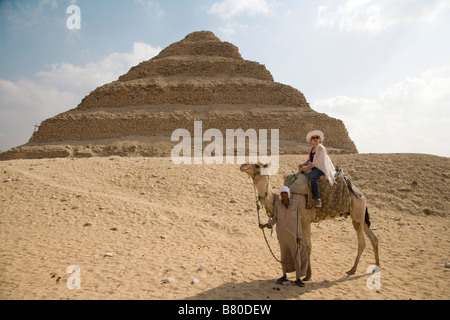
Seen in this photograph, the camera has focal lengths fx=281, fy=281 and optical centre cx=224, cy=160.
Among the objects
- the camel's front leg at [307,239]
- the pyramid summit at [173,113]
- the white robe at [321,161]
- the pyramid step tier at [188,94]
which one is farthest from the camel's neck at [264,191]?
the pyramid step tier at [188,94]

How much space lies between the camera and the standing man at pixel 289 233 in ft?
12.2

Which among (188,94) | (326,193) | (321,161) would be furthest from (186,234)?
(188,94)

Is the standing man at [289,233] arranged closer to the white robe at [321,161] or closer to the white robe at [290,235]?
the white robe at [290,235]

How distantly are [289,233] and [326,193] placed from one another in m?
0.87

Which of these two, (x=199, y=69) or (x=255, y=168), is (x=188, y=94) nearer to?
(x=199, y=69)

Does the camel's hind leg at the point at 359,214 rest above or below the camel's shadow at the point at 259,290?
above

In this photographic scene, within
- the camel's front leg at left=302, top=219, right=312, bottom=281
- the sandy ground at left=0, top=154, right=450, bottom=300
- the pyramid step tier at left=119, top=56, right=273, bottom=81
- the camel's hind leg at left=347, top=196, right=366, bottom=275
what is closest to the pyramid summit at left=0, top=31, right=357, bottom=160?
the pyramid step tier at left=119, top=56, right=273, bottom=81

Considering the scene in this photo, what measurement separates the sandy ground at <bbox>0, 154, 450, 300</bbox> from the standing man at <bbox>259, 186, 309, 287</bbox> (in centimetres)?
27

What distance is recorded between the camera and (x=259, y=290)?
357cm

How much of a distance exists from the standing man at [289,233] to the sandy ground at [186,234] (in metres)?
0.27

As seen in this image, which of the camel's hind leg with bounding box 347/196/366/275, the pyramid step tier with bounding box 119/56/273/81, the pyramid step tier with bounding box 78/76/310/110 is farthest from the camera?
the pyramid step tier with bounding box 119/56/273/81

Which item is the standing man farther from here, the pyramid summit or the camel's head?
the pyramid summit

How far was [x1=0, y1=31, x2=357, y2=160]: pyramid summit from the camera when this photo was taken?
21.5 m
